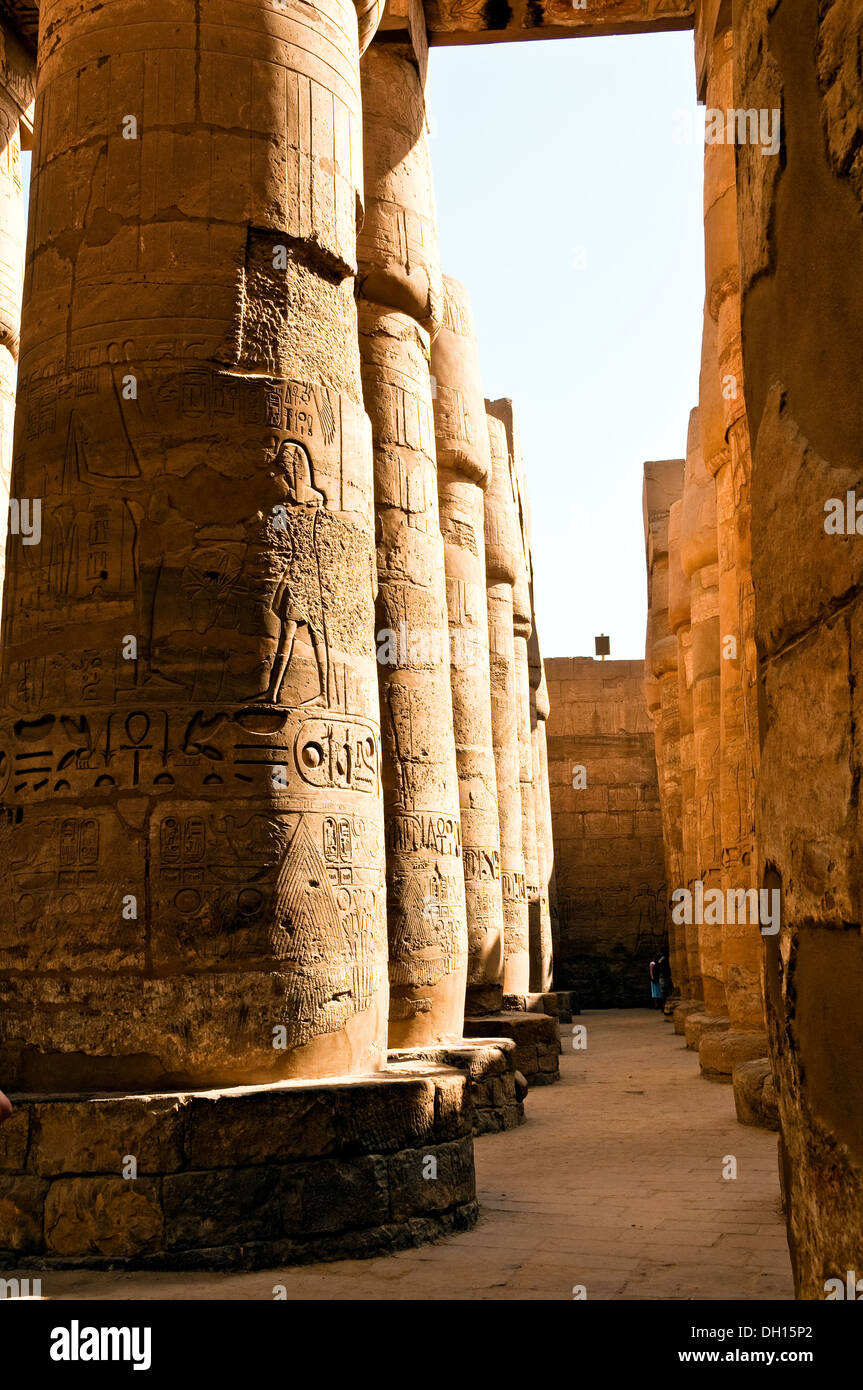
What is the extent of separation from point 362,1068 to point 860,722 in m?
3.77

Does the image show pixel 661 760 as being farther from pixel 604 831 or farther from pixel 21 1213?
pixel 21 1213

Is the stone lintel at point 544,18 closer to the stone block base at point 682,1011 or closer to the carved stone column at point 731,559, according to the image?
the carved stone column at point 731,559

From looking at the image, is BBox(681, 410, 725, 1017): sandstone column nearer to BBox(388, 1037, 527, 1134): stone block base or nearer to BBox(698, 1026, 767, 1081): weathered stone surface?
BBox(698, 1026, 767, 1081): weathered stone surface

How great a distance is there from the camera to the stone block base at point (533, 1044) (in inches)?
438

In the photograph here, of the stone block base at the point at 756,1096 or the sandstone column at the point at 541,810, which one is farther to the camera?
the sandstone column at the point at 541,810

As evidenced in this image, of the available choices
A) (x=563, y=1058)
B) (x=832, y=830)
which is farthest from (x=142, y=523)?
(x=563, y=1058)

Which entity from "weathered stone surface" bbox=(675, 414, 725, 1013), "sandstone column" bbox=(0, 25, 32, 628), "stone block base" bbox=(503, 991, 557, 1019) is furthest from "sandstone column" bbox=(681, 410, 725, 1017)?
"sandstone column" bbox=(0, 25, 32, 628)

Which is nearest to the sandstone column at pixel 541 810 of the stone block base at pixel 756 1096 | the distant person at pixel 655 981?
the distant person at pixel 655 981

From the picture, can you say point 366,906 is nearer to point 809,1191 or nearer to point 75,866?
point 75,866

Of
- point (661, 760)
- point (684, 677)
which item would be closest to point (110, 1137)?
point (684, 677)

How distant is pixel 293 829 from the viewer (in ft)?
16.1

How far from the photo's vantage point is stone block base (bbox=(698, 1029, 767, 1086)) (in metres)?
9.78

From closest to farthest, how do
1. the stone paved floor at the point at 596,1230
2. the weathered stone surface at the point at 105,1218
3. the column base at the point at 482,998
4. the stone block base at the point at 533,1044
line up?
1. the stone paved floor at the point at 596,1230
2. the weathered stone surface at the point at 105,1218
3. the column base at the point at 482,998
4. the stone block base at the point at 533,1044

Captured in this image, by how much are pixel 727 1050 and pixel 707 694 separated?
4019 millimetres
